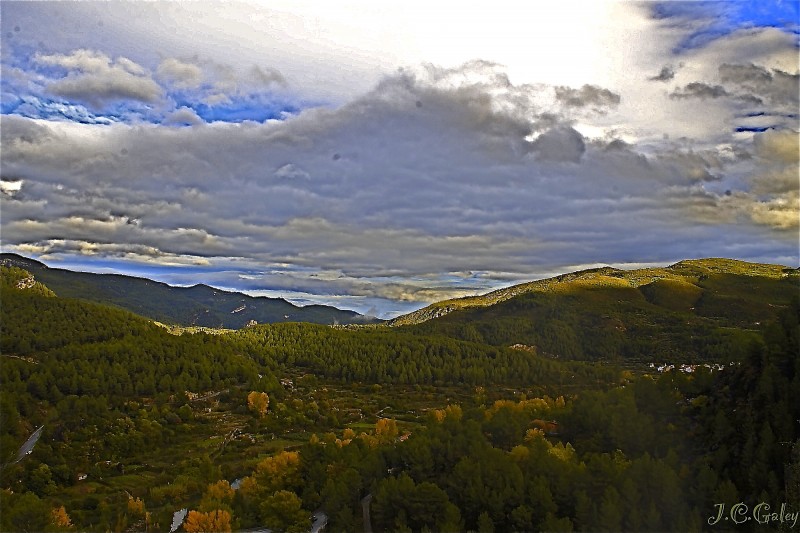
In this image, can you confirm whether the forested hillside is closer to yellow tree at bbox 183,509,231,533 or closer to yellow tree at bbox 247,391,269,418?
yellow tree at bbox 183,509,231,533

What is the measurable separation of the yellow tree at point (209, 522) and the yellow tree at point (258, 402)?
289 feet

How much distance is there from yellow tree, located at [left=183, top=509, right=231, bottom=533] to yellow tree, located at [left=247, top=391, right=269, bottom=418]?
87.9m

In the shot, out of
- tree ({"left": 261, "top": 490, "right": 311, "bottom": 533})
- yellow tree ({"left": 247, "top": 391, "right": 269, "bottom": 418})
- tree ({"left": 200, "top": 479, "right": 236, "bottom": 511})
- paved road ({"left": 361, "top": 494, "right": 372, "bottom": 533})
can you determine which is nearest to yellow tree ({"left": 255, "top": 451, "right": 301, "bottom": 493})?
tree ({"left": 200, "top": 479, "right": 236, "bottom": 511})

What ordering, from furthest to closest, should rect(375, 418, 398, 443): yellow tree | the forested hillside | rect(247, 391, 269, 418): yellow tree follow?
1. rect(247, 391, 269, 418): yellow tree
2. rect(375, 418, 398, 443): yellow tree
3. the forested hillside

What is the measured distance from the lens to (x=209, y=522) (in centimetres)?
6009

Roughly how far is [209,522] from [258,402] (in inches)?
3690

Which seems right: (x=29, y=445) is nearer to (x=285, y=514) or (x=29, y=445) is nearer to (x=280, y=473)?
(x=280, y=473)

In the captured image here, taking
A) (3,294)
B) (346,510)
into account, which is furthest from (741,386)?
(3,294)

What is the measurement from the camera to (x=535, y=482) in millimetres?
54406

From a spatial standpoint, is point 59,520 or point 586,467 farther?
point 59,520

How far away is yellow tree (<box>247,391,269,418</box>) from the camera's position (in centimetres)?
14890

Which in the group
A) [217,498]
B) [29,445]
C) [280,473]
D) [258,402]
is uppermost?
[280,473]

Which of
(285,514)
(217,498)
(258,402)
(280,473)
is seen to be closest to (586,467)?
(285,514)

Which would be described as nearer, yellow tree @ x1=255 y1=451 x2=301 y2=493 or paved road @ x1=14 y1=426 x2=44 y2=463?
yellow tree @ x1=255 y1=451 x2=301 y2=493
